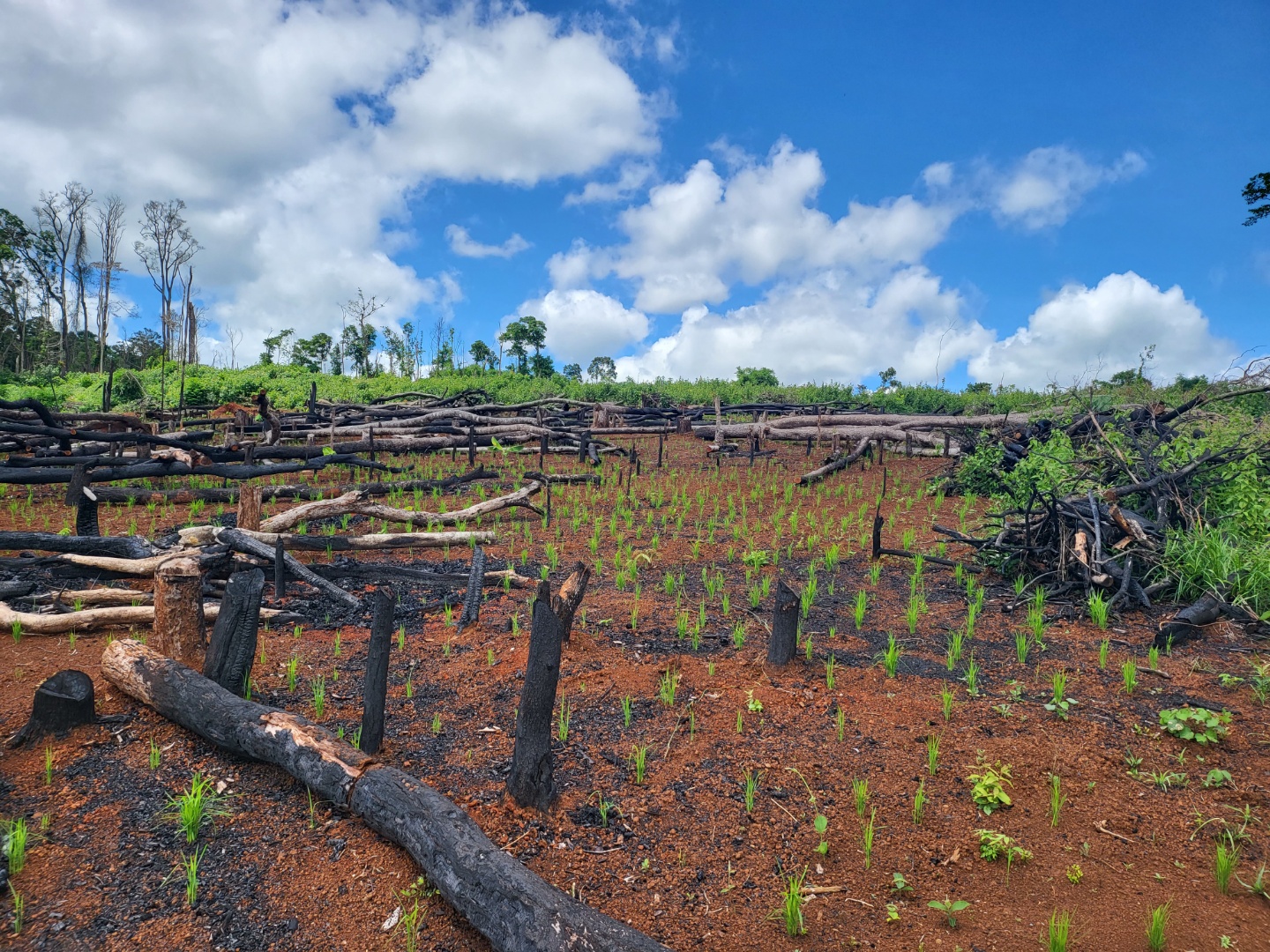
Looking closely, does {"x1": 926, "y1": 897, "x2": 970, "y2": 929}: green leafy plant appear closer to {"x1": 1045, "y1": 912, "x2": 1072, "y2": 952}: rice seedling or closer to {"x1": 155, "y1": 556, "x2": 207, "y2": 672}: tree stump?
{"x1": 1045, "y1": 912, "x2": 1072, "y2": 952}: rice seedling

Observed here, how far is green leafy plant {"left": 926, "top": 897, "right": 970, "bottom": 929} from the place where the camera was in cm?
288

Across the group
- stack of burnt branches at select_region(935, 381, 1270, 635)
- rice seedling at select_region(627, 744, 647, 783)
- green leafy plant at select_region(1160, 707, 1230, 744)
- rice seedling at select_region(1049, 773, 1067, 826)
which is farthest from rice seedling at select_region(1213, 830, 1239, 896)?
stack of burnt branches at select_region(935, 381, 1270, 635)

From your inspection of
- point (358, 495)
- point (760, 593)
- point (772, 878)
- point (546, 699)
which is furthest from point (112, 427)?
point (772, 878)

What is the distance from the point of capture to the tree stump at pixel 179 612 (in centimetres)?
489

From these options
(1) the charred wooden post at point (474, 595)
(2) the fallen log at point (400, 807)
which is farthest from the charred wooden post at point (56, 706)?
(1) the charred wooden post at point (474, 595)

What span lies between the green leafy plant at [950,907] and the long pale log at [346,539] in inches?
254

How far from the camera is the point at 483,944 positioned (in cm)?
275

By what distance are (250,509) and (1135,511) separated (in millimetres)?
10244

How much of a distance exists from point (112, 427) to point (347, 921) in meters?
20.0

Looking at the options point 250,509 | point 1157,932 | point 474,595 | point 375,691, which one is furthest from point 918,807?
point 250,509

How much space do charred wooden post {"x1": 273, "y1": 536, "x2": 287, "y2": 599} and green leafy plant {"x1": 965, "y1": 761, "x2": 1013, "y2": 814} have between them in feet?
20.1

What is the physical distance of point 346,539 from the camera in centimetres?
820

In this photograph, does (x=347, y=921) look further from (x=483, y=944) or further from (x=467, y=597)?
(x=467, y=597)

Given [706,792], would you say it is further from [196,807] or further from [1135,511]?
[1135,511]
